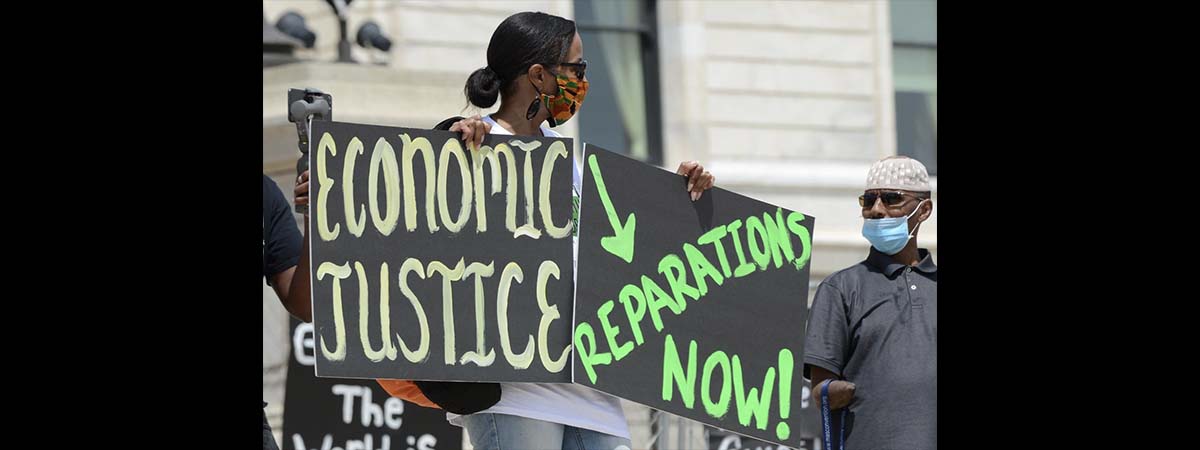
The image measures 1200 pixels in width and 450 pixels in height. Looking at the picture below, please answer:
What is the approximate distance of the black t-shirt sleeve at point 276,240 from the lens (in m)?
5.28

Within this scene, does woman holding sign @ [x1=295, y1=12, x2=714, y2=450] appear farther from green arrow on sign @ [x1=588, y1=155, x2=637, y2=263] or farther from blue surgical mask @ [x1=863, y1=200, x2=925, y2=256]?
blue surgical mask @ [x1=863, y1=200, x2=925, y2=256]

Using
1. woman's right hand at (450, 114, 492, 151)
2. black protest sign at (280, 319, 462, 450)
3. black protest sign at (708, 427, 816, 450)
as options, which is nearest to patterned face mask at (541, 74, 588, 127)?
woman's right hand at (450, 114, 492, 151)

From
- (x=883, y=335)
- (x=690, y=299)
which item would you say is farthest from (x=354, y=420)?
(x=690, y=299)

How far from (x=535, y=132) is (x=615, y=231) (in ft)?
1.00

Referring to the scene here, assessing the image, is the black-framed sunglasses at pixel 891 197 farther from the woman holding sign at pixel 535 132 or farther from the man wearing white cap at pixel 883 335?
the woman holding sign at pixel 535 132

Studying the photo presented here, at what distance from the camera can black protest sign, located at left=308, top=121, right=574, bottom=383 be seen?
5160 millimetres

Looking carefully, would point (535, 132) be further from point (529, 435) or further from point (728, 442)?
point (728, 442)

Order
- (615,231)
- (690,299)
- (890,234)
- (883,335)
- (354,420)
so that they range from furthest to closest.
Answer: (354,420) → (890,234) → (883,335) → (690,299) → (615,231)

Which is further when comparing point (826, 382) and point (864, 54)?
point (864, 54)

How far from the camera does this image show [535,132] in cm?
557
